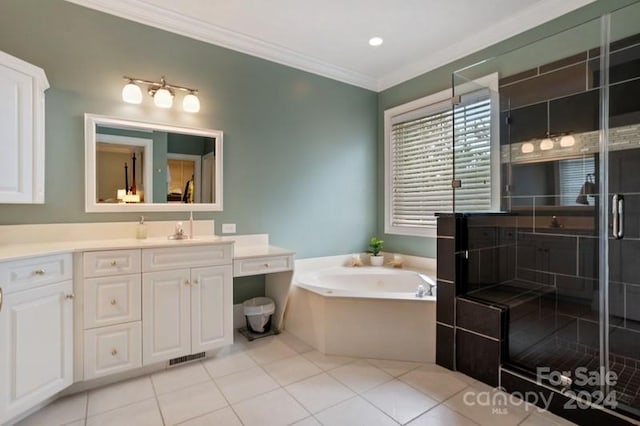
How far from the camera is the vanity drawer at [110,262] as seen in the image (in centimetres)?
200

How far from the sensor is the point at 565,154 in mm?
2539

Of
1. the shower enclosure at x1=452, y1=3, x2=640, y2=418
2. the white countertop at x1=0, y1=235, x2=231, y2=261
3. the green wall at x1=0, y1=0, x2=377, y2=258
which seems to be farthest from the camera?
the green wall at x1=0, y1=0, x2=377, y2=258

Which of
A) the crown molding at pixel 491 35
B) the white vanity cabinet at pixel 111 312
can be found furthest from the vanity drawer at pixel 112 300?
the crown molding at pixel 491 35

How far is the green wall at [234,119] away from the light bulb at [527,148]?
167 centimetres

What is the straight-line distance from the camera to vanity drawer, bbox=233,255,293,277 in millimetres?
2594

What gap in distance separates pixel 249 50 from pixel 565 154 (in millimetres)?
2960

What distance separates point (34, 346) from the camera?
5.70 ft

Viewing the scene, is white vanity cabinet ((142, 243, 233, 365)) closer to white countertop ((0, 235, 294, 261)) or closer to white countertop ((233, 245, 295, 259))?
white countertop ((0, 235, 294, 261))

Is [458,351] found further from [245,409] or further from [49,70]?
[49,70]

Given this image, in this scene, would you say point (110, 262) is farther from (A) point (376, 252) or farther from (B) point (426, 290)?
(A) point (376, 252)

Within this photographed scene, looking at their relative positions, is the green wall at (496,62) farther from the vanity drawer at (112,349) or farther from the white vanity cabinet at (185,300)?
the vanity drawer at (112,349)

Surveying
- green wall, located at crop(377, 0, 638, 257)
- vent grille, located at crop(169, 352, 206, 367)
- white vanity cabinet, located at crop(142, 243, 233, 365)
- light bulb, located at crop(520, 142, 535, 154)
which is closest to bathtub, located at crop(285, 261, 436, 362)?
white vanity cabinet, located at crop(142, 243, 233, 365)

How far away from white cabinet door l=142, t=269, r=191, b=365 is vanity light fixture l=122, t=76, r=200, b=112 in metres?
1.39

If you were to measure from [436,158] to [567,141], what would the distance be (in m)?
1.15
